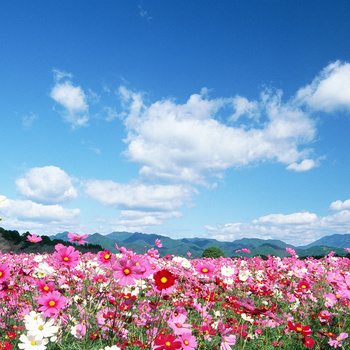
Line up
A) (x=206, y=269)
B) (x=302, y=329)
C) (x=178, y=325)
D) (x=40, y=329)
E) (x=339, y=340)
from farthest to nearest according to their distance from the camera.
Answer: (x=339, y=340), (x=206, y=269), (x=302, y=329), (x=178, y=325), (x=40, y=329)

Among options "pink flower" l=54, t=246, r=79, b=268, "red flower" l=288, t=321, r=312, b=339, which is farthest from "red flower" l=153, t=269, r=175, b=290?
"red flower" l=288, t=321, r=312, b=339

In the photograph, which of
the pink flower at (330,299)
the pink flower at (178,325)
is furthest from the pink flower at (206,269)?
the pink flower at (330,299)

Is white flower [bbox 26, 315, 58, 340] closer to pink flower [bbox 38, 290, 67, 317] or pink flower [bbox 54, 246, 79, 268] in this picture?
pink flower [bbox 38, 290, 67, 317]

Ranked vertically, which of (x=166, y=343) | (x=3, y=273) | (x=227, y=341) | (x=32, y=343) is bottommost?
(x=227, y=341)

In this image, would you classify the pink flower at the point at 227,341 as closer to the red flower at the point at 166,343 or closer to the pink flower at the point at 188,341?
the pink flower at the point at 188,341

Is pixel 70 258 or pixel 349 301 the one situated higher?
pixel 70 258

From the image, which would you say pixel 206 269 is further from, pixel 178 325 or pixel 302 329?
pixel 302 329

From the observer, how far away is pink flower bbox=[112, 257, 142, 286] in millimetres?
1996

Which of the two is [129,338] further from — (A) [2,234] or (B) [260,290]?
(A) [2,234]

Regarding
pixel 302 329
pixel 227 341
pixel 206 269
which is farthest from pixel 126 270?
pixel 302 329

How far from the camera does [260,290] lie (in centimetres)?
455

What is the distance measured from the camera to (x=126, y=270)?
2023 mm

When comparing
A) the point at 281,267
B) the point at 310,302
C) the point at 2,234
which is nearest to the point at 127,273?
the point at 310,302

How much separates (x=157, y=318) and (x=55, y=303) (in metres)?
0.94
